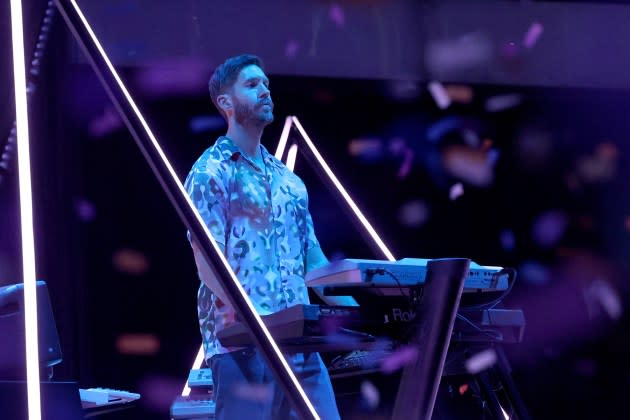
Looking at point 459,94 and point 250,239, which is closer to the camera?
point 250,239

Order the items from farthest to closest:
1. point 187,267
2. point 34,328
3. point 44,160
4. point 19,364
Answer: point 187,267 < point 44,160 < point 19,364 < point 34,328

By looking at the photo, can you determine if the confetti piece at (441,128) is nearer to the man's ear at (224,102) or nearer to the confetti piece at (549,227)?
the confetti piece at (549,227)

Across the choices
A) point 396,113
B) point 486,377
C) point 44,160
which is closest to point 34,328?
point 486,377

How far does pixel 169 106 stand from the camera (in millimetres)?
3789

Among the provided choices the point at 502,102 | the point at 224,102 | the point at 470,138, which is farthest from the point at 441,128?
the point at 224,102

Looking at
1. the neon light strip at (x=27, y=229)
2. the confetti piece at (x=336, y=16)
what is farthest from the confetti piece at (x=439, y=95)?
the neon light strip at (x=27, y=229)

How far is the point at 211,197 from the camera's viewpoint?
189cm

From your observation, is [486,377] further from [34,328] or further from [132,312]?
[132,312]

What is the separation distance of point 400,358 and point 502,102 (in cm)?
284

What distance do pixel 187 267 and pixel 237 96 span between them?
1.72m

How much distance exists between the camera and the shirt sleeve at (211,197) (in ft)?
6.10

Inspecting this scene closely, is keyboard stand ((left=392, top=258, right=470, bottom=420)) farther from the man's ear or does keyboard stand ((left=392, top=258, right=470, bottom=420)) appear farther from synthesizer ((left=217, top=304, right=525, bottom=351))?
the man's ear

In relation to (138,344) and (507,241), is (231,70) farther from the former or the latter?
(507,241)

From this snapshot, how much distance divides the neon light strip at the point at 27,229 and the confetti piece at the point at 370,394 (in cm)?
221
